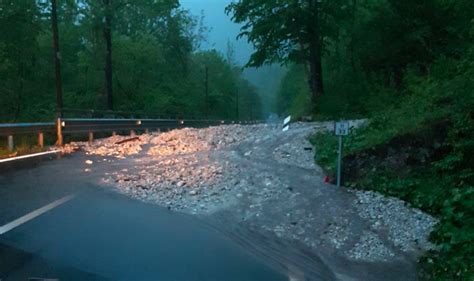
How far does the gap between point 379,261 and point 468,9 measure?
14762 mm

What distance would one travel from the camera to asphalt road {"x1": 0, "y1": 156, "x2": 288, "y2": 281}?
547 centimetres

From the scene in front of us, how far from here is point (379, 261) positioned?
657 cm

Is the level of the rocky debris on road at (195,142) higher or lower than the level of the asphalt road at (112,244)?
higher

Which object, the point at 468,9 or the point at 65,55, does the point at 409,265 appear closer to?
the point at 468,9

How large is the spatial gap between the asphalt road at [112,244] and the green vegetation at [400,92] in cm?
256

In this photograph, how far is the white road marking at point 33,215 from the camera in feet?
22.4

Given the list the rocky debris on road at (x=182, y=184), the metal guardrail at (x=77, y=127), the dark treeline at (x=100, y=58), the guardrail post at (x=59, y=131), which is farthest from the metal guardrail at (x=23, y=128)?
the dark treeline at (x=100, y=58)

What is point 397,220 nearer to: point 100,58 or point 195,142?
point 195,142

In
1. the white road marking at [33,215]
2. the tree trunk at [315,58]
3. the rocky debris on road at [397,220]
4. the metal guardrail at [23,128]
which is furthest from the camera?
the tree trunk at [315,58]

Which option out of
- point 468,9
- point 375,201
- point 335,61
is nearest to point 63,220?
point 375,201

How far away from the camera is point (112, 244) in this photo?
6.35 m

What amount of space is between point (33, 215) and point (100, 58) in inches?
1612

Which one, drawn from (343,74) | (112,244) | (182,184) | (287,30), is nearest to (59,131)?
(182,184)

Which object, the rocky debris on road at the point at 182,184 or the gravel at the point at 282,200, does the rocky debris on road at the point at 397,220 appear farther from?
the rocky debris on road at the point at 182,184
